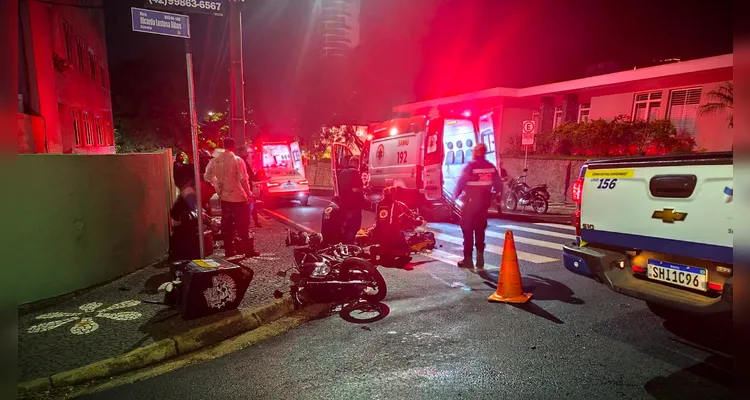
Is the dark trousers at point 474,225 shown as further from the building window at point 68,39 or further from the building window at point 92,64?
the building window at point 92,64

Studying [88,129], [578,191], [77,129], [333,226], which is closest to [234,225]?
[333,226]

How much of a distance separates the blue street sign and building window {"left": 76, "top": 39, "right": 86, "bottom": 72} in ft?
41.8

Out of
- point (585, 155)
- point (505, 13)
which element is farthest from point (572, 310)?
point (505, 13)

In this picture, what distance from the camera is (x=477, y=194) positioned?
6.75 m

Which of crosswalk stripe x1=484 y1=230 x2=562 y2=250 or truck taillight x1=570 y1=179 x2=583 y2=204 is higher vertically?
truck taillight x1=570 y1=179 x2=583 y2=204

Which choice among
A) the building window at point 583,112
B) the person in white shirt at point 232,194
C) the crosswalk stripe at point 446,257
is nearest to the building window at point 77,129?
the person in white shirt at point 232,194

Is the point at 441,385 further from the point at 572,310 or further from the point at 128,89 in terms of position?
→ the point at 128,89

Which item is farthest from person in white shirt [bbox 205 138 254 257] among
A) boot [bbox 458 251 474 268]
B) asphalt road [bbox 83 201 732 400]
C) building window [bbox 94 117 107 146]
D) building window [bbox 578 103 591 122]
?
building window [bbox 578 103 591 122]

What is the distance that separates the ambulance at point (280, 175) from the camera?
53.0ft

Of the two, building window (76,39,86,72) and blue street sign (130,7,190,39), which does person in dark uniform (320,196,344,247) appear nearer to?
blue street sign (130,7,190,39)

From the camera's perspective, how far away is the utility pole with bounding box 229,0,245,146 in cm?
1093

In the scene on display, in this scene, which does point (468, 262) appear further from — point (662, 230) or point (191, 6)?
point (191, 6)

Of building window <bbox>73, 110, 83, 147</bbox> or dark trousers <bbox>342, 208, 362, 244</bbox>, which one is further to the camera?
building window <bbox>73, 110, 83, 147</bbox>

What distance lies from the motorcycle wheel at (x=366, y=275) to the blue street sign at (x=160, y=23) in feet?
12.9
